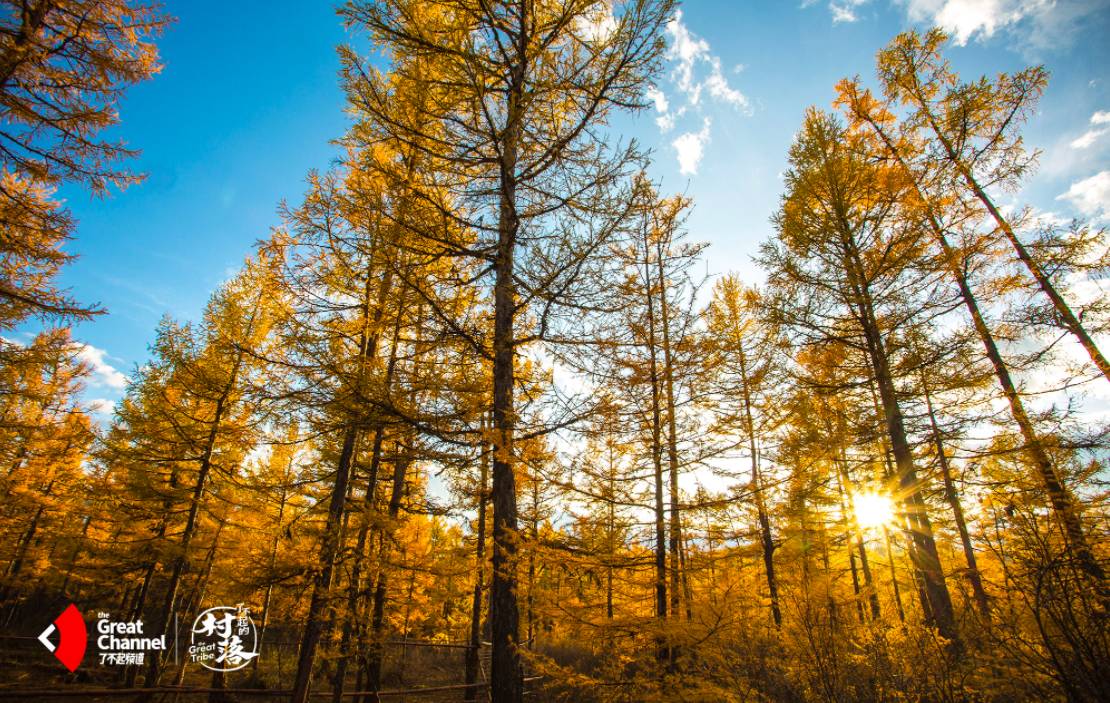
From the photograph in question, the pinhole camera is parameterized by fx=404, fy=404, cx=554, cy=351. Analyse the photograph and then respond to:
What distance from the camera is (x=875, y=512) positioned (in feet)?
24.8

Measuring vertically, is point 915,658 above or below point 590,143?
below

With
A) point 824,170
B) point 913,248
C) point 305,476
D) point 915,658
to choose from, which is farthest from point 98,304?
point 913,248

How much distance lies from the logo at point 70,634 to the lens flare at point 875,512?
16.5 meters

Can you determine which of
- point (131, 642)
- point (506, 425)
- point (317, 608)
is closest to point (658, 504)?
point (506, 425)

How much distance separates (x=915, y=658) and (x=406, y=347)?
9.28 meters

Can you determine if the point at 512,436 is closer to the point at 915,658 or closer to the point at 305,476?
the point at 915,658

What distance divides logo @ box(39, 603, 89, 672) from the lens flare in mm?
16471

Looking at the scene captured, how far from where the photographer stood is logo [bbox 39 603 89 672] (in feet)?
30.6

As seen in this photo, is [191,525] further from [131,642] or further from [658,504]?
[658,504]

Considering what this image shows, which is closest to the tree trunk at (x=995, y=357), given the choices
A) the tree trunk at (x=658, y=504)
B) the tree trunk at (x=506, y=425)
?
the tree trunk at (x=658, y=504)

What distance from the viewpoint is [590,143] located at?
214 inches

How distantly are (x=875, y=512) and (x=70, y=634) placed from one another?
19.9 m

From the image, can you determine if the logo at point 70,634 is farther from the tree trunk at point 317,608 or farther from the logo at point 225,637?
the tree trunk at point 317,608

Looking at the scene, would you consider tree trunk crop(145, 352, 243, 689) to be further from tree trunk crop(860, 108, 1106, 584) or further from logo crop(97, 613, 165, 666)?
tree trunk crop(860, 108, 1106, 584)
